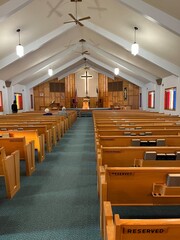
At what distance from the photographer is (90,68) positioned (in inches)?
781

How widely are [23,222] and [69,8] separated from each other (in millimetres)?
6815

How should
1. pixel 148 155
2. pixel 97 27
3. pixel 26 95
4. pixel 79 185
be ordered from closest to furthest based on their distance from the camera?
1. pixel 148 155
2. pixel 79 185
3. pixel 97 27
4. pixel 26 95

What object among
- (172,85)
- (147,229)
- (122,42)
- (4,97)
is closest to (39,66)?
(4,97)

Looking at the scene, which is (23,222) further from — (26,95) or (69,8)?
(26,95)

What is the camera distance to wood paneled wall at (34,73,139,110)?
18.0 m

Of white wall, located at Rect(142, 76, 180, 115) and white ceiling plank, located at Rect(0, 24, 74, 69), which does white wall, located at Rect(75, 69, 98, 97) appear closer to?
white wall, located at Rect(142, 76, 180, 115)

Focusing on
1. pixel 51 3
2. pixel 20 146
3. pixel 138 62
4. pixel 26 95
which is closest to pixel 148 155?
pixel 20 146

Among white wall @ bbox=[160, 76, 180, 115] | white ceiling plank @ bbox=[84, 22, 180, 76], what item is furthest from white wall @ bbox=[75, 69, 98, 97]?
white ceiling plank @ bbox=[84, 22, 180, 76]

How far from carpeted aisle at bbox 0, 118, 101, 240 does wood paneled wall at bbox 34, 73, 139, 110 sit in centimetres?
1454

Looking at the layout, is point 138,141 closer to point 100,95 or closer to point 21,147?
point 21,147

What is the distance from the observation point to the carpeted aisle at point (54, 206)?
199 cm

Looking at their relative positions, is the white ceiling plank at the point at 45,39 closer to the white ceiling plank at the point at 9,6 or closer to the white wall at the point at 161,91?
the white ceiling plank at the point at 9,6

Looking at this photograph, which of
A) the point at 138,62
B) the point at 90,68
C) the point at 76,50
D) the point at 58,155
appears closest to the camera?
the point at 58,155

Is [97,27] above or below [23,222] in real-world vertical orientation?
above
